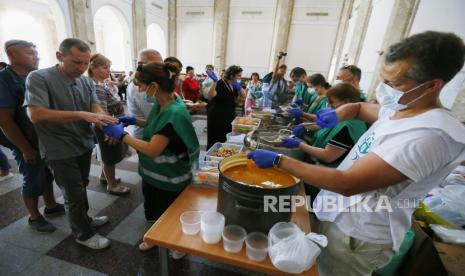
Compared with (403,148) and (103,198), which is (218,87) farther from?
(403,148)

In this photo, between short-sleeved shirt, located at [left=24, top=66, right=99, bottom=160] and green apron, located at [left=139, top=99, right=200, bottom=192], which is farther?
short-sleeved shirt, located at [left=24, top=66, right=99, bottom=160]

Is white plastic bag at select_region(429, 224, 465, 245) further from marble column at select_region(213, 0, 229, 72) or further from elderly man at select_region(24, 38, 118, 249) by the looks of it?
marble column at select_region(213, 0, 229, 72)

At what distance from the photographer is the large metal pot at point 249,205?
859 millimetres

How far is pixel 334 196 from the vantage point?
111 centimetres

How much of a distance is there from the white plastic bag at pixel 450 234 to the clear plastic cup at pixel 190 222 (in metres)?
1.57

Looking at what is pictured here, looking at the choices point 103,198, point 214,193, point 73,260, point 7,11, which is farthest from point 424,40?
point 7,11

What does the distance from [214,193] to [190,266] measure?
0.83 metres

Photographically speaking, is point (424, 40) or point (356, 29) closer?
point (424, 40)

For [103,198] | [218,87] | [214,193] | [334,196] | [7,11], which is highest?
[7,11]

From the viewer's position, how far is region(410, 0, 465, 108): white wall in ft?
9.72

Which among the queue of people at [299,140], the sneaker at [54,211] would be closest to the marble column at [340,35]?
the queue of people at [299,140]

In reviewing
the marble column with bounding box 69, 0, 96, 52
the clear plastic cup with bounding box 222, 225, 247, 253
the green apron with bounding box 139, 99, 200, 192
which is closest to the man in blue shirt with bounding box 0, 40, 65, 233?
the green apron with bounding box 139, 99, 200, 192

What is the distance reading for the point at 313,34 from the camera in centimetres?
1138

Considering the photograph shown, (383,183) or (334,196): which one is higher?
(383,183)
